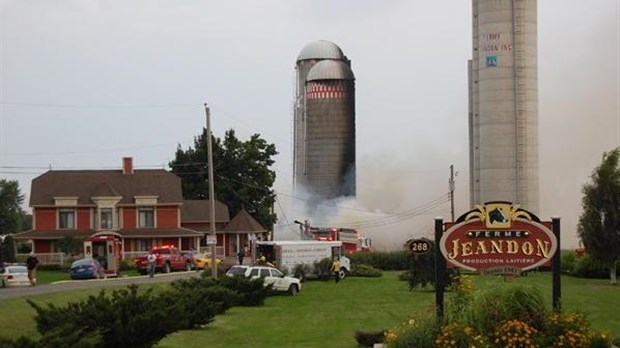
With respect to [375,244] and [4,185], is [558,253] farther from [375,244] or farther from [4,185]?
[4,185]

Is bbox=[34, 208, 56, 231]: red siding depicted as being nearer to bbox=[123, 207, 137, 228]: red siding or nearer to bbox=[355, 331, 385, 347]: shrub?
bbox=[123, 207, 137, 228]: red siding

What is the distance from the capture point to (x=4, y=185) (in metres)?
159

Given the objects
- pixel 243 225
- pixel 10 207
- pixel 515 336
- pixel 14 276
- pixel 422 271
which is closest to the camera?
pixel 515 336

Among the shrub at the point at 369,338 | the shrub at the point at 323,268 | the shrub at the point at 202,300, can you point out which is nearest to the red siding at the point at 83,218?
the shrub at the point at 323,268

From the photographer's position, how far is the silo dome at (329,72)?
4587 inches

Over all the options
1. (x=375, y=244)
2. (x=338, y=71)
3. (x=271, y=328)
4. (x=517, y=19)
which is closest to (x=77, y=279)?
(x=271, y=328)

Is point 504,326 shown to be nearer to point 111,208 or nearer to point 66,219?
point 111,208

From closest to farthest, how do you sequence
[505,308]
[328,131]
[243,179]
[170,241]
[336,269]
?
[505,308] < [336,269] < [170,241] < [243,179] < [328,131]

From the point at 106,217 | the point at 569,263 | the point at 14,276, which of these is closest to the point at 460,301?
the point at 14,276

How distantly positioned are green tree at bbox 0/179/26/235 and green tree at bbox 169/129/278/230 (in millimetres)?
46221

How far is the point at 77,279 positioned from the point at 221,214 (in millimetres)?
34871

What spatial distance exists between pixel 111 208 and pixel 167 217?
4477 millimetres

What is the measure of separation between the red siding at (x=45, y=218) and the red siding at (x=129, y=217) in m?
5.39

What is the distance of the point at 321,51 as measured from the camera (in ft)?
409
